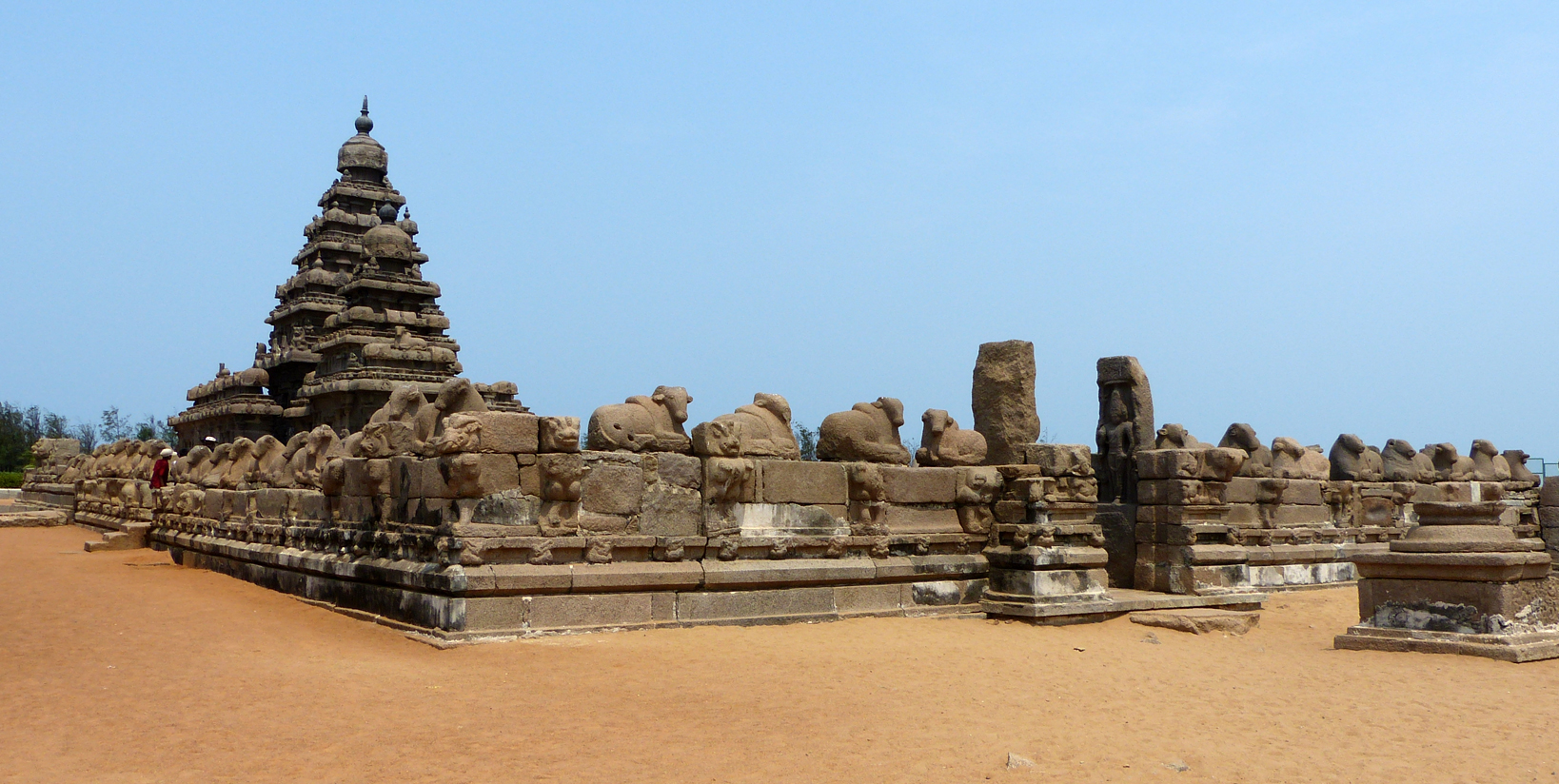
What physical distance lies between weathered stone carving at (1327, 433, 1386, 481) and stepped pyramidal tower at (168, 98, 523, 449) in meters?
17.6

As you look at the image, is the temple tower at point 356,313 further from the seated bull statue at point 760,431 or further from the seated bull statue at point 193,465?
the seated bull statue at point 760,431

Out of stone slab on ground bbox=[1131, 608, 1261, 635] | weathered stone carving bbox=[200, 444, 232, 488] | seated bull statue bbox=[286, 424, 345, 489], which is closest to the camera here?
stone slab on ground bbox=[1131, 608, 1261, 635]

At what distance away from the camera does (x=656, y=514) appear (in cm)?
946

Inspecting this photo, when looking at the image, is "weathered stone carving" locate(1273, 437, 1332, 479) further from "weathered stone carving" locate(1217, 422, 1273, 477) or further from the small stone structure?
the small stone structure

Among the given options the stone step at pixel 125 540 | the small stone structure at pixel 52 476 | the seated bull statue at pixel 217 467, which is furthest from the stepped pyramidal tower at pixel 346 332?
the seated bull statue at pixel 217 467

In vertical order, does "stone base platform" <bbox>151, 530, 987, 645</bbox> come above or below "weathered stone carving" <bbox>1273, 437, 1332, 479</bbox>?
below

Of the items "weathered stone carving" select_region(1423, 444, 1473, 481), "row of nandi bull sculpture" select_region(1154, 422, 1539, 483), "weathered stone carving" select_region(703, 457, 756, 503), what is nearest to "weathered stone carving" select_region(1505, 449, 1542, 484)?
"row of nandi bull sculpture" select_region(1154, 422, 1539, 483)

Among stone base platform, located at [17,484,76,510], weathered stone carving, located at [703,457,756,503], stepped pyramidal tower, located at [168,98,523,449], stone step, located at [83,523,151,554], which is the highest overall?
stepped pyramidal tower, located at [168,98,523,449]

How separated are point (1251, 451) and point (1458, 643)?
708 centimetres

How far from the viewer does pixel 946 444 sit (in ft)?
38.6

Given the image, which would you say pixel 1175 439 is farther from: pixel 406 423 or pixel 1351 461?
pixel 406 423

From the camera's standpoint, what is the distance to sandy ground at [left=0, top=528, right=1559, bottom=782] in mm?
5441

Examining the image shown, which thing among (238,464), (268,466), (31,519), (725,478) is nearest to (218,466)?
(238,464)

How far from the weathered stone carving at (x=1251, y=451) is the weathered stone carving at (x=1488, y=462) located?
716cm
